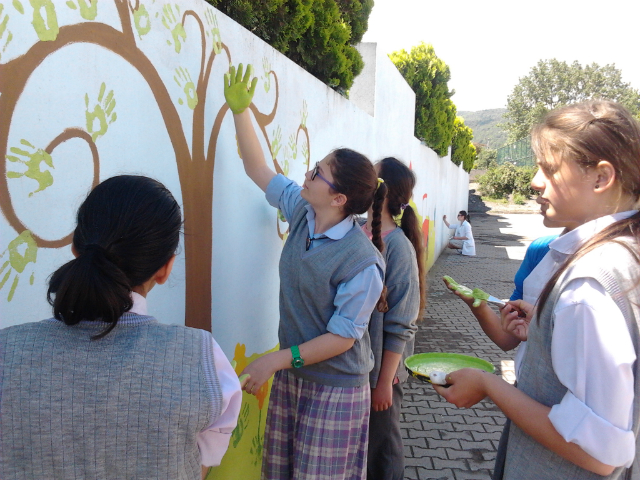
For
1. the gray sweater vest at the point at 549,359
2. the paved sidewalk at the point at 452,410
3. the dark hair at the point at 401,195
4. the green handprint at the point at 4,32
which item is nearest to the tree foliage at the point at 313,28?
the dark hair at the point at 401,195

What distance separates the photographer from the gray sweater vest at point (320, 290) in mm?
1945

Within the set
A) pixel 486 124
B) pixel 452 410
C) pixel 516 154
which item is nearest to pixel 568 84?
pixel 516 154

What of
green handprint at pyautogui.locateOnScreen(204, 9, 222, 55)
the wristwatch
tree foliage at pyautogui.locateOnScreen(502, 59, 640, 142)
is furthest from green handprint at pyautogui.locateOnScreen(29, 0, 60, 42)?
tree foliage at pyautogui.locateOnScreen(502, 59, 640, 142)

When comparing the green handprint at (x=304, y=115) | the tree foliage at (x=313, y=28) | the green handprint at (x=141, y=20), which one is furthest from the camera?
the green handprint at (x=304, y=115)

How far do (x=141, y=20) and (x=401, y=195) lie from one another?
4.87 ft

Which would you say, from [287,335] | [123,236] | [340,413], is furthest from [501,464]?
[123,236]

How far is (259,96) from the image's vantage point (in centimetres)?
248

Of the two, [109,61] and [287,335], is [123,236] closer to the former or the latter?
[109,61]

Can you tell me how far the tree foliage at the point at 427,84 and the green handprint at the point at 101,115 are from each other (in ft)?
30.4

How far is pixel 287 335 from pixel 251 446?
87 centimetres

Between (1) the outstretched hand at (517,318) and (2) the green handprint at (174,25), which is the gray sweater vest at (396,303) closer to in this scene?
(1) the outstretched hand at (517,318)

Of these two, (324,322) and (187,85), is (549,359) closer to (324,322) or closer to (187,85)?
(324,322)

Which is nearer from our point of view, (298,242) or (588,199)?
(588,199)

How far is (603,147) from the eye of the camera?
4.04 feet
